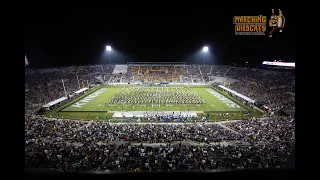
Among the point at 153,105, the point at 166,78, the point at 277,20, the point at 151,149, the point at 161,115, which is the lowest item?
the point at 161,115

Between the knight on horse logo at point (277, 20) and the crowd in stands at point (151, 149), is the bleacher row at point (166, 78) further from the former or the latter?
the crowd in stands at point (151, 149)

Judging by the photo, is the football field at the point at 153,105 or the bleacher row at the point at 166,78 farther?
the bleacher row at the point at 166,78

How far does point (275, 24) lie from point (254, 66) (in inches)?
1650

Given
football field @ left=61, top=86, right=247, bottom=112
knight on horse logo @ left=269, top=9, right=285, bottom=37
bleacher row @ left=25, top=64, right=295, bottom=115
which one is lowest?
football field @ left=61, top=86, right=247, bottom=112

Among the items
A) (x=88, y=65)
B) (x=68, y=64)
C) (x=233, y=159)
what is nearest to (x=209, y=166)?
(x=233, y=159)

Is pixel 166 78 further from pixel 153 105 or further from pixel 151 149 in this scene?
pixel 151 149

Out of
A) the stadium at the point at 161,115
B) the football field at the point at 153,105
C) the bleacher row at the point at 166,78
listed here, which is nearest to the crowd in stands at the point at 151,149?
the stadium at the point at 161,115

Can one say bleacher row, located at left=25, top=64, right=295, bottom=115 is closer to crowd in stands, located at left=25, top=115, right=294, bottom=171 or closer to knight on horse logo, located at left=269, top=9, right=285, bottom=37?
knight on horse logo, located at left=269, top=9, right=285, bottom=37

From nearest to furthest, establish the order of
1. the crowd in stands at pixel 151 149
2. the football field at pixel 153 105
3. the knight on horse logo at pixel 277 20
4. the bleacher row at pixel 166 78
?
1. the crowd in stands at pixel 151 149
2. the knight on horse logo at pixel 277 20
3. the football field at pixel 153 105
4. the bleacher row at pixel 166 78

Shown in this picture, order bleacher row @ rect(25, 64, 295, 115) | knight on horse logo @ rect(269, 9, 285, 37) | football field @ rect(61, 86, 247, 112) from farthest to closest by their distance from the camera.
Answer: bleacher row @ rect(25, 64, 295, 115) < football field @ rect(61, 86, 247, 112) < knight on horse logo @ rect(269, 9, 285, 37)

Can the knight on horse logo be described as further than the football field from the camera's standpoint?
No

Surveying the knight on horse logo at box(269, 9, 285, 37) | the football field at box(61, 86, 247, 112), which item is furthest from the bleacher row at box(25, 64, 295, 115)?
the knight on horse logo at box(269, 9, 285, 37)

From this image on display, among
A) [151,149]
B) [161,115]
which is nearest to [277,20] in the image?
[151,149]

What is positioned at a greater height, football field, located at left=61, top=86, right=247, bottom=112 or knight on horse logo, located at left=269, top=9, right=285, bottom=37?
knight on horse logo, located at left=269, top=9, right=285, bottom=37
